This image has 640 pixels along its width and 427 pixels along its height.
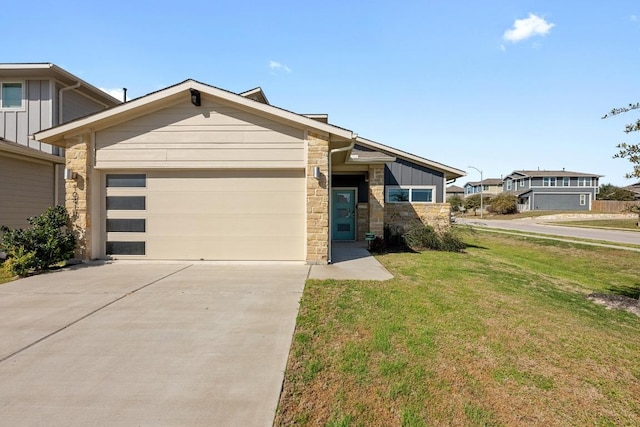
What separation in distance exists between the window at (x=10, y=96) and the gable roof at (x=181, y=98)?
558cm

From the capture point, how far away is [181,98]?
298 inches

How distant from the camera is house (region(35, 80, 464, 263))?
752 cm

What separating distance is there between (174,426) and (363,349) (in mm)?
1866

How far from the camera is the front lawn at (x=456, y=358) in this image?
2.46 meters

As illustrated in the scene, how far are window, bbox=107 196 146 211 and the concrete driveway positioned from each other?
2364 mm

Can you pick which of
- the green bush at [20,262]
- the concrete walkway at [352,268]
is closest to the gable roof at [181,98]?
the green bush at [20,262]

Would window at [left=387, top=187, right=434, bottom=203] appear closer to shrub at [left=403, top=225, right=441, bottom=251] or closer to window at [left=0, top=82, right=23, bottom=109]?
shrub at [left=403, top=225, right=441, bottom=251]

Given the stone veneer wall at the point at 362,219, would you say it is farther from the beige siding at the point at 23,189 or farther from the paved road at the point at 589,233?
the paved road at the point at 589,233

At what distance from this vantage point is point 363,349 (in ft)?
11.0

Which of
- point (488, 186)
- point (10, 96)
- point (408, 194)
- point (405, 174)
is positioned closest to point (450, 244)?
point (408, 194)

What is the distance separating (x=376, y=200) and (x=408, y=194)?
2.25 m

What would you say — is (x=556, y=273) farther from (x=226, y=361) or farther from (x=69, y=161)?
(x=69, y=161)

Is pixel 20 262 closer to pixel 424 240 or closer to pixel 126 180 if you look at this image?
pixel 126 180

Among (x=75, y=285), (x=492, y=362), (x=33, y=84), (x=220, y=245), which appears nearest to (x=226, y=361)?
(x=492, y=362)
